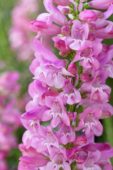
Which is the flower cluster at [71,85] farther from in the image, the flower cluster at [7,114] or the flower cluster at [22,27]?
the flower cluster at [22,27]

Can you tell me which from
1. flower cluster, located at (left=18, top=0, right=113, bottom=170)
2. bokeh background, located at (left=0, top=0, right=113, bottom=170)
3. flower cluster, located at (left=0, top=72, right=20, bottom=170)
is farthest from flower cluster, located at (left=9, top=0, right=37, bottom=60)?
flower cluster, located at (left=18, top=0, right=113, bottom=170)

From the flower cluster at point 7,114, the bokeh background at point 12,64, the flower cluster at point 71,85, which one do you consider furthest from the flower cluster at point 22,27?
the flower cluster at point 71,85

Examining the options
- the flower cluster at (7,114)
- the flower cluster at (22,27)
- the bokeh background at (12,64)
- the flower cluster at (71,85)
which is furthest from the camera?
the flower cluster at (22,27)

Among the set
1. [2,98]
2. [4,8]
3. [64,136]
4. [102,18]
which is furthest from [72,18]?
[4,8]

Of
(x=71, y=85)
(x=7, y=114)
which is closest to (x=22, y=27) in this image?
(x=7, y=114)

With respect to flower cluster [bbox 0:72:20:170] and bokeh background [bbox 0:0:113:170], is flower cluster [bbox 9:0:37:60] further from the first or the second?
flower cluster [bbox 0:72:20:170]

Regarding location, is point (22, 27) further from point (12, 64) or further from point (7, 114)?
point (7, 114)

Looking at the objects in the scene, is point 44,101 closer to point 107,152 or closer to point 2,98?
point 107,152
